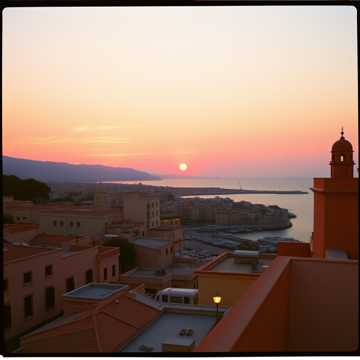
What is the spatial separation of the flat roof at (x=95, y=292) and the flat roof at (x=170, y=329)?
1085 millimetres

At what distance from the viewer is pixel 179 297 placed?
5.08 m

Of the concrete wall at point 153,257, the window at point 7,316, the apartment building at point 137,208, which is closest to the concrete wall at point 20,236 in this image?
the concrete wall at point 153,257

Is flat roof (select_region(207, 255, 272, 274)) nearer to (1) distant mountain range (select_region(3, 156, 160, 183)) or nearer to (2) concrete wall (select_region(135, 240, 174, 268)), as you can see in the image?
(2) concrete wall (select_region(135, 240, 174, 268))

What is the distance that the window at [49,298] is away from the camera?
5777mm

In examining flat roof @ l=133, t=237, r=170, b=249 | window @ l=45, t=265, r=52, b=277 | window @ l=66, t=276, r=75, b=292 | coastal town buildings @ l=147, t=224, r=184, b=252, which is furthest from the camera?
coastal town buildings @ l=147, t=224, r=184, b=252

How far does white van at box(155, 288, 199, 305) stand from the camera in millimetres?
4949

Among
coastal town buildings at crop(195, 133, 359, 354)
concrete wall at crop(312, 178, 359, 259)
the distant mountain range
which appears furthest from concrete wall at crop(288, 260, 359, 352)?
the distant mountain range

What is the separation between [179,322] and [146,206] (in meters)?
10.9

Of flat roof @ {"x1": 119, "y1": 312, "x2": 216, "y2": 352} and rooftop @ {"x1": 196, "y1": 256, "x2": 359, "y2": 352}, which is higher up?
rooftop @ {"x1": 196, "y1": 256, "x2": 359, "y2": 352}

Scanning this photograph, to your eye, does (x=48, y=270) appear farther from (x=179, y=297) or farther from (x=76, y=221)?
(x=76, y=221)

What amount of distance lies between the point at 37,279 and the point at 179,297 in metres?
1.95

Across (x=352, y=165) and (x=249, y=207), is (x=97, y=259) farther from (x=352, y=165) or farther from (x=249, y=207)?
(x=249, y=207)

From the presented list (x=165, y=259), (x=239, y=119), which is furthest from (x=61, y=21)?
(x=165, y=259)

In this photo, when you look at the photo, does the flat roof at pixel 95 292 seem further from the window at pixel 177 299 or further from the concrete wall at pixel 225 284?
the concrete wall at pixel 225 284
